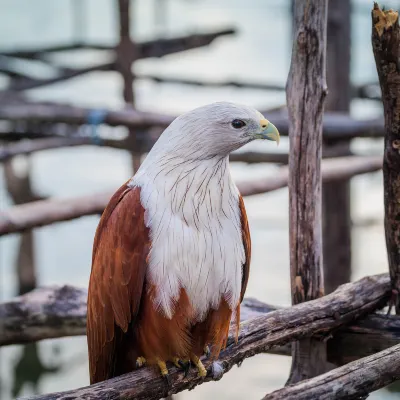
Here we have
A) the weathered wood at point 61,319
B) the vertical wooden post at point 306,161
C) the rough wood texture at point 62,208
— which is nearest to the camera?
the vertical wooden post at point 306,161

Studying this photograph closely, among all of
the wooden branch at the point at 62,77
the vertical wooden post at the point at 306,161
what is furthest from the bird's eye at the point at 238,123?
the wooden branch at the point at 62,77

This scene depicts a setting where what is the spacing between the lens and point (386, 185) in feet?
9.10

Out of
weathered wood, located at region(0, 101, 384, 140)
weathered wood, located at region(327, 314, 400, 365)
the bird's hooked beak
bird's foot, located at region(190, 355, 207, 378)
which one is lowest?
weathered wood, located at region(327, 314, 400, 365)

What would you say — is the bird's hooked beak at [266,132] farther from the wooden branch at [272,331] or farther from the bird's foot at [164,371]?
the bird's foot at [164,371]

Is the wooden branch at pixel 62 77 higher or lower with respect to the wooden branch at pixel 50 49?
lower

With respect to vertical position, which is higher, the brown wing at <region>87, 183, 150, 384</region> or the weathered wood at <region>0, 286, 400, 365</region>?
the brown wing at <region>87, 183, 150, 384</region>

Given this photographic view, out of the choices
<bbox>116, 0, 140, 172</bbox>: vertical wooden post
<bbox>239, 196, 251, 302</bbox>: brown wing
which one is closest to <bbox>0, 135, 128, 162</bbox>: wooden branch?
<bbox>116, 0, 140, 172</bbox>: vertical wooden post

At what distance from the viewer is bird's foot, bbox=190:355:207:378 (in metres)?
2.40

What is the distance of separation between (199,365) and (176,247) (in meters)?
0.45

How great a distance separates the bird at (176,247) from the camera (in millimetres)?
2215

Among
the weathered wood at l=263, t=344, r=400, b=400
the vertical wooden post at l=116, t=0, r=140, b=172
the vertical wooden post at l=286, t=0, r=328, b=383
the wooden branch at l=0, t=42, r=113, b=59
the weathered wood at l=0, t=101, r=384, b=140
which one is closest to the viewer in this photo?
the weathered wood at l=263, t=344, r=400, b=400

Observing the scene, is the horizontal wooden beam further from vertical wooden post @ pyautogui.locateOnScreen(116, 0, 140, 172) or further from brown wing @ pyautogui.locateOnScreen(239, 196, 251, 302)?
brown wing @ pyautogui.locateOnScreen(239, 196, 251, 302)

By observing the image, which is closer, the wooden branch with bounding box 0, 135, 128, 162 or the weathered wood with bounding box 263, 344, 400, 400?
the weathered wood with bounding box 263, 344, 400, 400

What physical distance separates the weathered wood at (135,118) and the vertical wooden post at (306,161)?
5.51 ft
